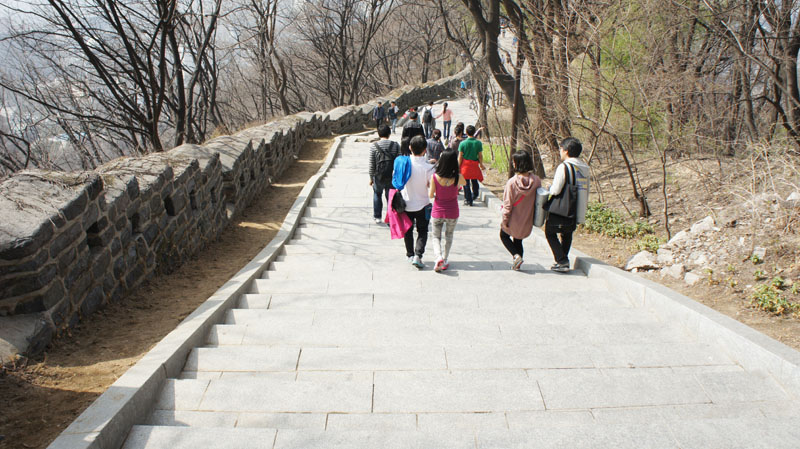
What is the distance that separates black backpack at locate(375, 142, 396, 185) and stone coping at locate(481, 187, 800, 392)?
358 centimetres

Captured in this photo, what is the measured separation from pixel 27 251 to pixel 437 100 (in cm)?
3161

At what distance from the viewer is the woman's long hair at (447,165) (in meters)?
5.30

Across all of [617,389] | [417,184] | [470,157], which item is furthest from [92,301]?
[470,157]

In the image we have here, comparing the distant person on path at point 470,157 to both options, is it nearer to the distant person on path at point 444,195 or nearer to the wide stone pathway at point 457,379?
the distant person on path at point 444,195

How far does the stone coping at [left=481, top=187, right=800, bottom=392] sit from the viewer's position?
3.18 metres

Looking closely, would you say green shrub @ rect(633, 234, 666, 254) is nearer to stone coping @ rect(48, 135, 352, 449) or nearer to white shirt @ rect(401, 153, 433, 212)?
white shirt @ rect(401, 153, 433, 212)

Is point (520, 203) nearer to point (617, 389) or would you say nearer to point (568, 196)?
point (568, 196)

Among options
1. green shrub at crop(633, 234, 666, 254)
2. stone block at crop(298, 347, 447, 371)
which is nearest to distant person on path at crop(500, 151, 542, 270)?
green shrub at crop(633, 234, 666, 254)

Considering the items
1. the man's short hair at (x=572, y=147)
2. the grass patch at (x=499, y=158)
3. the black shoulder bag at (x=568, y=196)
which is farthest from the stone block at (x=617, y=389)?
the grass patch at (x=499, y=158)

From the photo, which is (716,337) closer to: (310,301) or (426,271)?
(426,271)

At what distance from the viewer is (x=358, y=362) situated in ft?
11.1

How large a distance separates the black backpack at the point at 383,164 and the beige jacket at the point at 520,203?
253 cm

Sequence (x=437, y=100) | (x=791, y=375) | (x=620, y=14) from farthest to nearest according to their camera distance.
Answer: (x=437, y=100)
(x=620, y=14)
(x=791, y=375)

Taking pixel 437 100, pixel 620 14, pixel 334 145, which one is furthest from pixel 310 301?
pixel 437 100
